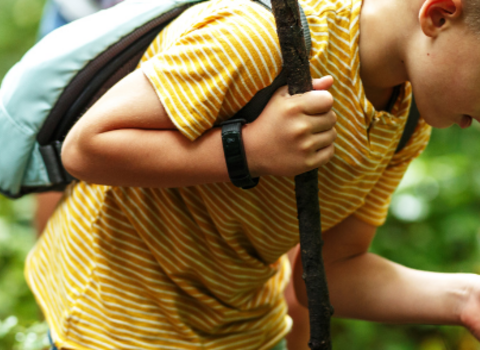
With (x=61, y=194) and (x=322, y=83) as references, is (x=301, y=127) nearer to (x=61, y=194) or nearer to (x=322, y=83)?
(x=322, y=83)

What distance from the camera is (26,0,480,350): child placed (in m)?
0.80

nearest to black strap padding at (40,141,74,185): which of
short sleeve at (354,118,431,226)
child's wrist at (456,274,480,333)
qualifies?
short sleeve at (354,118,431,226)

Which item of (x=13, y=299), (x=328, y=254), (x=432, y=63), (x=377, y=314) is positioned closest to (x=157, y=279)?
(x=328, y=254)

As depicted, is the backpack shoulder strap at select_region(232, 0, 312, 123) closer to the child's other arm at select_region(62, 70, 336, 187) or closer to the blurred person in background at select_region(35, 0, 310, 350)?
the child's other arm at select_region(62, 70, 336, 187)

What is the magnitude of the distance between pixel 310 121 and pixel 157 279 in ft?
1.64

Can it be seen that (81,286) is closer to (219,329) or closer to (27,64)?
(219,329)

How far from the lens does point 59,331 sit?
3.61 feet

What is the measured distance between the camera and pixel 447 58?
0.82 metres

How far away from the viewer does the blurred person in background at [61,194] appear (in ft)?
5.15

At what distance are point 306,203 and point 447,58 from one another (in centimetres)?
32

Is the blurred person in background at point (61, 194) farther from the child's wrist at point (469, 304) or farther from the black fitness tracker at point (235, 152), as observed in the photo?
the black fitness tracker at point (235, 152)

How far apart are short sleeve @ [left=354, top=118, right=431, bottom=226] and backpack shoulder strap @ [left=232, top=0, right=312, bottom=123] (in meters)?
0.42

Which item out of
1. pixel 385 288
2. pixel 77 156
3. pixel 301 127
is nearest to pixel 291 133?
pixel 301 127

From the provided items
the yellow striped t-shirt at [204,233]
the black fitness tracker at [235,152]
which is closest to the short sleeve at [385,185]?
the yellow striped t-shirt at [204,233]
